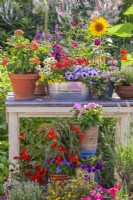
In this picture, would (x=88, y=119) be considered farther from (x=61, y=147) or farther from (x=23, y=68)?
(x=23, y=68)

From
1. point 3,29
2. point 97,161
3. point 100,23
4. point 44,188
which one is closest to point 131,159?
point 97,161

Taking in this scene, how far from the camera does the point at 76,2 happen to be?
9711mm

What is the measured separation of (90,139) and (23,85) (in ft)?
2.24

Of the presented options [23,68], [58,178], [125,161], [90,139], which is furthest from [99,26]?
[58,178]

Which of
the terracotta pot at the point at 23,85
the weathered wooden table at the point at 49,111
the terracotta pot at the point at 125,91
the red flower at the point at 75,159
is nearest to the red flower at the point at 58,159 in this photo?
the red flower at the point at 75,159

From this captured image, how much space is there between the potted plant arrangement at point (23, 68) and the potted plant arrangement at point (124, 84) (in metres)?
0.66

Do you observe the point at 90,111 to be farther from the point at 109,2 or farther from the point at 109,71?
the point at 109,2

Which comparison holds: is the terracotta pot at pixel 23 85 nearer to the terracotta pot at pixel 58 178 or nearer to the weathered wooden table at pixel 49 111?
the weathered wooden table at pixel 49 111

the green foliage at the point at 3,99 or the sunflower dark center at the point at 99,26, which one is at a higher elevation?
the sunflower dark center at the point at 99,26

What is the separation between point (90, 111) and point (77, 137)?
233 millimetres

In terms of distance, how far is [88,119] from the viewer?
4152 mm

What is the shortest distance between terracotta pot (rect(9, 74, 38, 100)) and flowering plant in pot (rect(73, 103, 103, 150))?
1.42 feet

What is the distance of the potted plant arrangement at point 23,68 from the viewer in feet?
14.3

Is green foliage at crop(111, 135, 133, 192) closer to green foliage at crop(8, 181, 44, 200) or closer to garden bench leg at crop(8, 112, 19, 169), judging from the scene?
green foliage at crop(8, 181, 44, 200)
